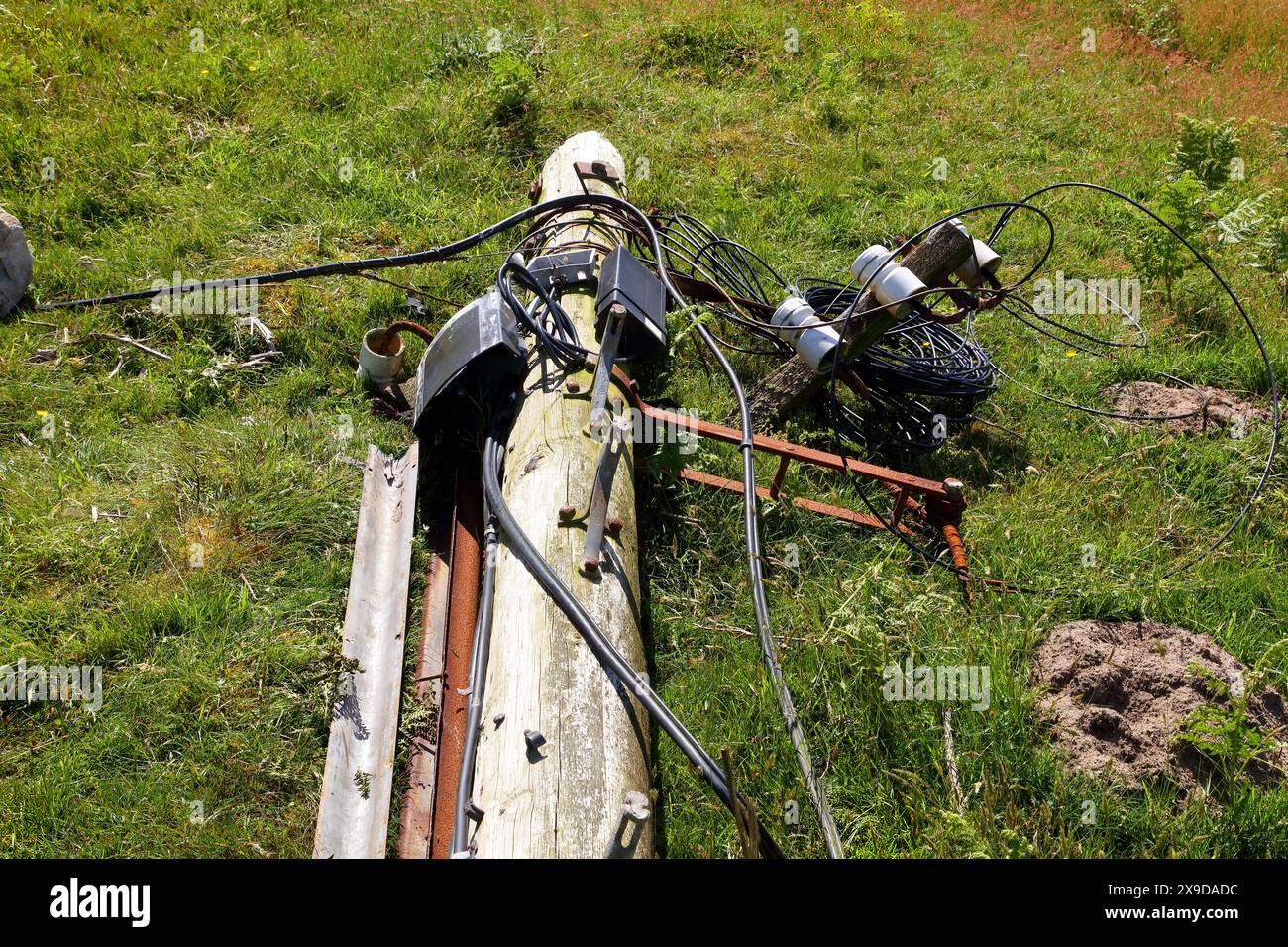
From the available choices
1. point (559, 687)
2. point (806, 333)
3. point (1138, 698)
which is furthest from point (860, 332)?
point (559, 687)

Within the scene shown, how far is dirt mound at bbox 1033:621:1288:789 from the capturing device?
3.32 metres

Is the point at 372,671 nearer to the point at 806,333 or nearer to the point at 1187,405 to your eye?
the point at 806,333

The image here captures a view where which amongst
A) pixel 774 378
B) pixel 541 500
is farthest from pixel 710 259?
pixel 541 500

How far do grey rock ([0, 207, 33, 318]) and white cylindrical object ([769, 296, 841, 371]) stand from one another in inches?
171

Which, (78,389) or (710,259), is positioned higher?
(710,259)

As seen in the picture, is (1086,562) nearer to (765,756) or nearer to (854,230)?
(765,756)

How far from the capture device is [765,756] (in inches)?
133

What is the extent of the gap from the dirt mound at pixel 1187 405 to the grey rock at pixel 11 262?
6.39 meters

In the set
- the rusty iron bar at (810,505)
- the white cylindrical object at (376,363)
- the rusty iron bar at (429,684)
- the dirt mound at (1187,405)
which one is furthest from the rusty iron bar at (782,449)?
the dirt mound at (1187,405)

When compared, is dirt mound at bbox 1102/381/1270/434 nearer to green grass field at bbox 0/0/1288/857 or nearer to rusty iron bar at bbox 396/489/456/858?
green grass field at bbox 0/0/1288/857

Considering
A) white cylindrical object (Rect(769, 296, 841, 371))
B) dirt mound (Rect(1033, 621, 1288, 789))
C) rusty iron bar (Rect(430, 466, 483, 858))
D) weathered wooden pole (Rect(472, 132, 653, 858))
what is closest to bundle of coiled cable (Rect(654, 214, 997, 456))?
white cylindrical object (Rect(769, 296, 841, 371))

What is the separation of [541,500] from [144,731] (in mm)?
1682

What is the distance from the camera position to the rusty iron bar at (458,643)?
3172 mm

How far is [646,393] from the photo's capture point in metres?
5.11
